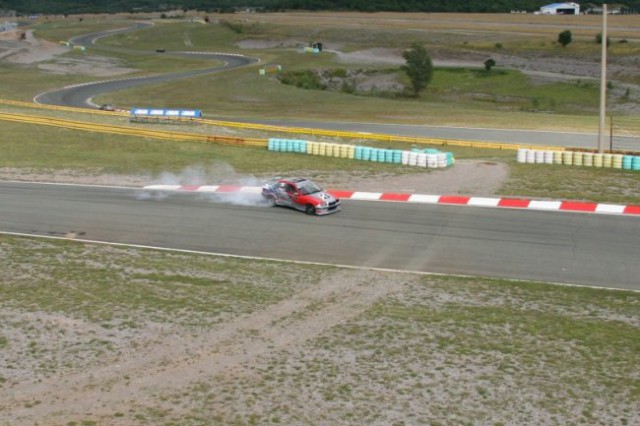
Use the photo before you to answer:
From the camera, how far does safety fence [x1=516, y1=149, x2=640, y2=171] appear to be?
42.7m

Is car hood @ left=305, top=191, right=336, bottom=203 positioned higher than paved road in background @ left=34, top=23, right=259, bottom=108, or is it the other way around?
paved road in background @ left=34, top=23, right=259, bottom=108

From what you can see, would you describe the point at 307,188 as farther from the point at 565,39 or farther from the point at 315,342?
the point at 565,39

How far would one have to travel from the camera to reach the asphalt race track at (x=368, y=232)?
2789 cm

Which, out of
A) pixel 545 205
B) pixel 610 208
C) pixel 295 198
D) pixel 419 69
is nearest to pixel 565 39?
pixel 419 69

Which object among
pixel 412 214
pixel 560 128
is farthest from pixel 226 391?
pixel 560 128

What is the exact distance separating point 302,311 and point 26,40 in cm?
12248

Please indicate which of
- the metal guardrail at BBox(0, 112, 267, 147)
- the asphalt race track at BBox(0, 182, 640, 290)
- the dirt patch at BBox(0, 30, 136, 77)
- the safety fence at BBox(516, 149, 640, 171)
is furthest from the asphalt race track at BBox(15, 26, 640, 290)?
the dirt patch at BBox(0, 30, 136, 77)

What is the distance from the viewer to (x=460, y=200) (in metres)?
36.3

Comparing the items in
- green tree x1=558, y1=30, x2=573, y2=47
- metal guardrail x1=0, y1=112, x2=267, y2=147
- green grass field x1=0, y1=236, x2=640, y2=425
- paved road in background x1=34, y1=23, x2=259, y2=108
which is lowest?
green grass field x1=0, y1=236, x2=640, y2=425

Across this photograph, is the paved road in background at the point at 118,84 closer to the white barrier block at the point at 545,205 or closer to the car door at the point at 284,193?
the car door at the point at 284,193

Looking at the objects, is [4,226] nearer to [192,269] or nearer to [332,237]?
[192,269]

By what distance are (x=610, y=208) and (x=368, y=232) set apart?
11.4m

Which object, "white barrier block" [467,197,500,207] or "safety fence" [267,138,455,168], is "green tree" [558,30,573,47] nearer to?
"safety fence" [267,138,455,168]

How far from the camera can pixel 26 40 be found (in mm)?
131500
